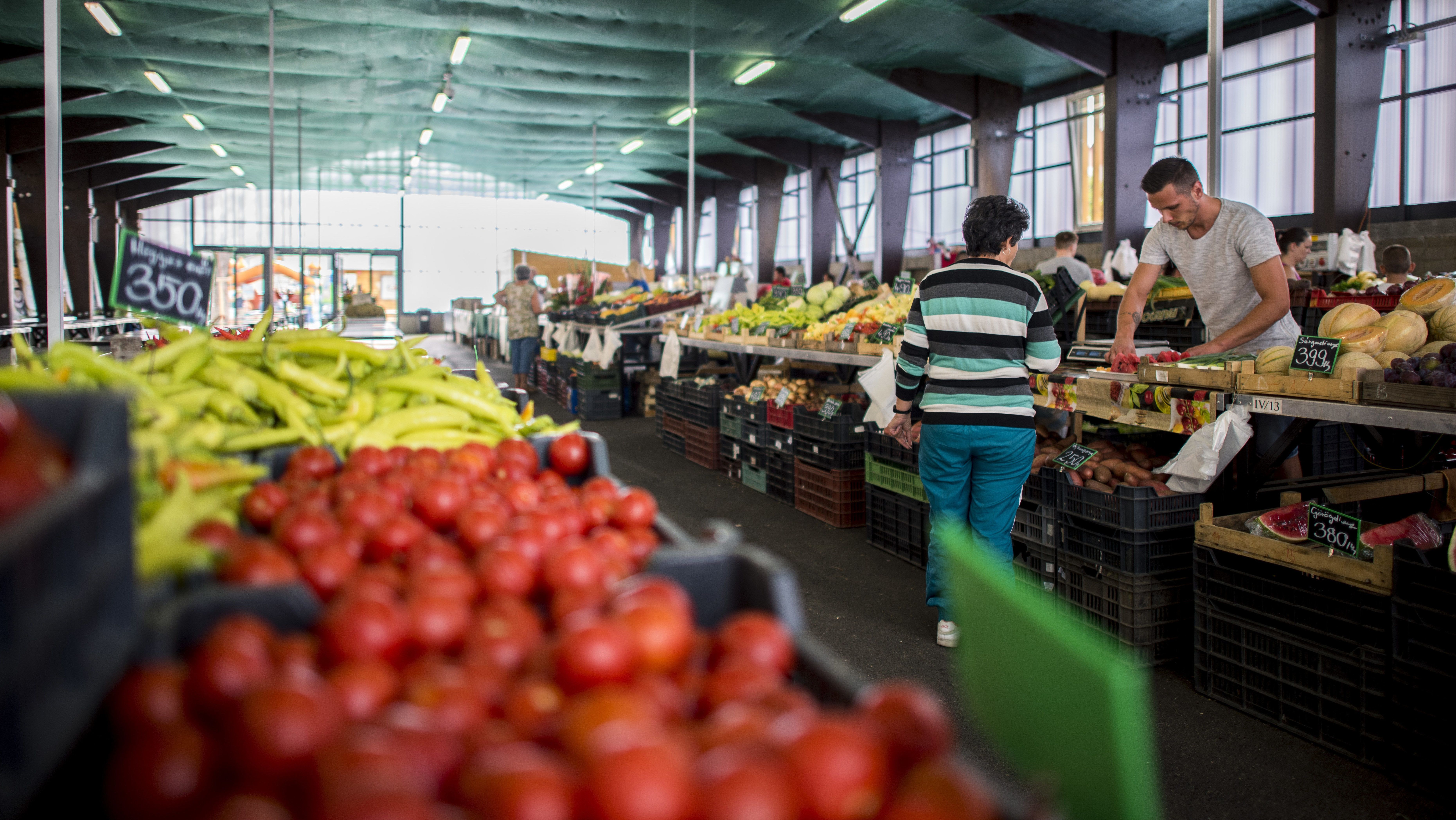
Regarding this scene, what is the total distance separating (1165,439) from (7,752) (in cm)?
434

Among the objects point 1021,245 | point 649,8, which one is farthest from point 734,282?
point 1021,245

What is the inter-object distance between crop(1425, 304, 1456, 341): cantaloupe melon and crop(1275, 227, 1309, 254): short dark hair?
4455mm

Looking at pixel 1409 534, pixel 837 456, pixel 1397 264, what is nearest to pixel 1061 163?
pixel 1397 264

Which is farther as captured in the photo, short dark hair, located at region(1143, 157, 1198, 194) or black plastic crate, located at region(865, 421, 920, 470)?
black plastic crate, located at region(865, 421, 920, 470)

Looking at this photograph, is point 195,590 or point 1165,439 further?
point 1165,439

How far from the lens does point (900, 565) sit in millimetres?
4477

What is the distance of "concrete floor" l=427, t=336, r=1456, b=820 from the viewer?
2299 mm

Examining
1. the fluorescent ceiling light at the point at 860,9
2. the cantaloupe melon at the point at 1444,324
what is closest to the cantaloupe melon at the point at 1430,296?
the cantaloupe melon at the point at 1444,324

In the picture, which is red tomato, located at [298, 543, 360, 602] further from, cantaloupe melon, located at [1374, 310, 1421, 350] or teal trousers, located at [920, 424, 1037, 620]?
cantaloupe melon, located at [1374, 310, 1421, 350]

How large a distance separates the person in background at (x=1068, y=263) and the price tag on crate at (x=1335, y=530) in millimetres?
3835

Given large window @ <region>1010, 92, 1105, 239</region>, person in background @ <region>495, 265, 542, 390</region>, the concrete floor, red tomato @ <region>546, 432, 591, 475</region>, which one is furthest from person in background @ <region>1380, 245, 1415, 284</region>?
person in background @ <region>495, 265, 542, 390</region>

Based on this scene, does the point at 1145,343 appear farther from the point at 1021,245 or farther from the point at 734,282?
the point at 1021,245

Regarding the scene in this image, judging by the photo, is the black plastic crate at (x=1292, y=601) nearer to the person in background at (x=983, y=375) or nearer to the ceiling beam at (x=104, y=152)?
the person in background at (x=983, y=375)

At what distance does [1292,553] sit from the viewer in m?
2.59
